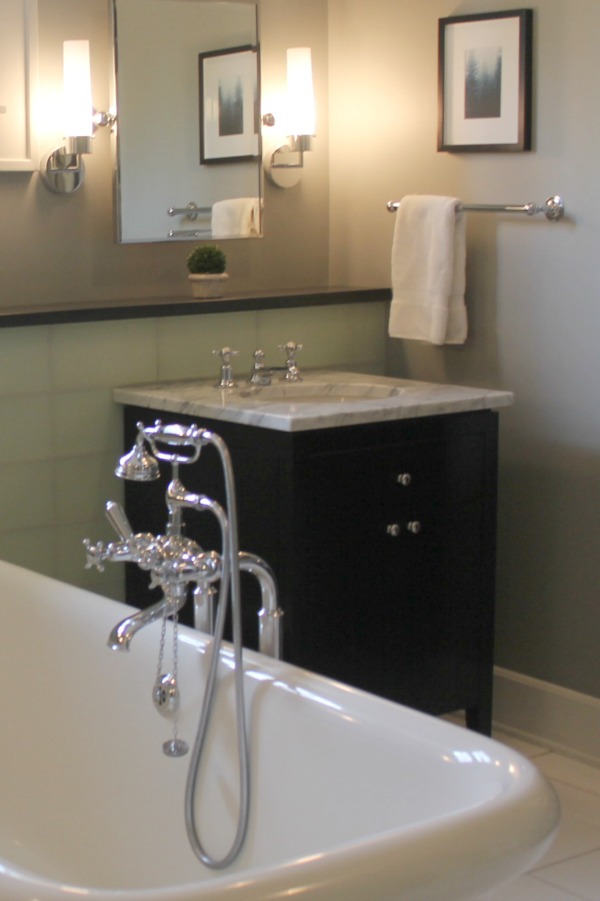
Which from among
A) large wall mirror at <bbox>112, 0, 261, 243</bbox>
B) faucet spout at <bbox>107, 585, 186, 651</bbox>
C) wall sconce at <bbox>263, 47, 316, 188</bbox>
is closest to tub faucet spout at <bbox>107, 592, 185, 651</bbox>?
faucet spout at <bbox>107, 585, 186, 651</bbox>

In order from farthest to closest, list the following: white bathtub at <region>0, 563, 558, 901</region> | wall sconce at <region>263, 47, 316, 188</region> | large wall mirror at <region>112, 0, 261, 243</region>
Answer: wall sconce at <region>263, 47, 316, 188</region> < large wall mirror at <region>112, 0, 261, 243</region> < white bathtub at <region>0, 563, 558, 901</region>

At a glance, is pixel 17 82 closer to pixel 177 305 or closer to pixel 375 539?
pixel 177 305

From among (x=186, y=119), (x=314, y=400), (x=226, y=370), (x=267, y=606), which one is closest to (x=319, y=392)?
(x=314, y=400)

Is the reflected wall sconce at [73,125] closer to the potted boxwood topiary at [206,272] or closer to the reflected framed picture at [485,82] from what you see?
the potted boxwood topiary at [206,272]

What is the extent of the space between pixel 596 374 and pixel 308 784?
4.85ft

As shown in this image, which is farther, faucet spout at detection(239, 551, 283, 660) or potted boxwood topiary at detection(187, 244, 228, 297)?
potted boxwood topiary at detection(187, 244, 228, 297)

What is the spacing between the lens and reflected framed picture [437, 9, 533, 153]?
3164mm

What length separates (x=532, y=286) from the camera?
3240 millimetres

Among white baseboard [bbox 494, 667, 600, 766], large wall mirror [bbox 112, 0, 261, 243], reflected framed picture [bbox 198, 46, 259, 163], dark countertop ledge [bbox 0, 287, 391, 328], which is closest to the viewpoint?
dark countertop ledge [bbox 0, 287, 391, 328]

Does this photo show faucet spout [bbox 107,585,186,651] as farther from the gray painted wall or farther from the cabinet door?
the gray painted wall

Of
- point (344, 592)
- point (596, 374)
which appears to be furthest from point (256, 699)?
point (596, 374)

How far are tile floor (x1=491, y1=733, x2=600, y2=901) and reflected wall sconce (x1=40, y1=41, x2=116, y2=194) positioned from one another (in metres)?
1.82

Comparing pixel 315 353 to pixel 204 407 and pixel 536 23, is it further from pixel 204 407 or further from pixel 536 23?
pixel 536 23

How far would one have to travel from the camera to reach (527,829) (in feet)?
5.26
